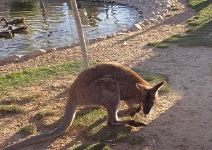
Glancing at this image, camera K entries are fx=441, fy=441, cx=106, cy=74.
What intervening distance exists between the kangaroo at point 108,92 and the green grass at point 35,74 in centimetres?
227

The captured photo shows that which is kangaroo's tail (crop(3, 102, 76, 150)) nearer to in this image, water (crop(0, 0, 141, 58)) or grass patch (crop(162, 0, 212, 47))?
water (crop(0, 0, 141, 58))

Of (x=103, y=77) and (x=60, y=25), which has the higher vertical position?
(x=103, y=77)

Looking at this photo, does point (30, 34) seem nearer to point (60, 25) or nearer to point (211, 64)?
point (60, 25)

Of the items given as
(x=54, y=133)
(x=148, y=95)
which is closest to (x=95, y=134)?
(x=54, y=133)

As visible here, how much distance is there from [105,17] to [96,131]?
11.8 m

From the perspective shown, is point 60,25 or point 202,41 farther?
point 60,25

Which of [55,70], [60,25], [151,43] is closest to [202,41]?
[151,43]

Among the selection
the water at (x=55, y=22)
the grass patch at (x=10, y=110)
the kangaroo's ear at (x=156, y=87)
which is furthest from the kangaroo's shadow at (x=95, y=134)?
the water at (x=55, y=22)

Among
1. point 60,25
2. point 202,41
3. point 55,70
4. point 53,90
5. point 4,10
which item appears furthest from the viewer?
point 4,10

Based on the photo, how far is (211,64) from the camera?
9.18 metres

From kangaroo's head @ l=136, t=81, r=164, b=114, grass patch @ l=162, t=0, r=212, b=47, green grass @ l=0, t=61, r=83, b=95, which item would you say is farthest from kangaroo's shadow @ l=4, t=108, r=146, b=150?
grass patch @ l=162, t=0, r=212, b=47

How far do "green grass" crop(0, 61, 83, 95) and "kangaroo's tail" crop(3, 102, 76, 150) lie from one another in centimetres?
220

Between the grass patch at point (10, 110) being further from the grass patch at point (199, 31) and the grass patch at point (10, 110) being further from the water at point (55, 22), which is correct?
the grass patch at point (199, 31)

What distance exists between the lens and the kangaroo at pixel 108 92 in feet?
19.6
